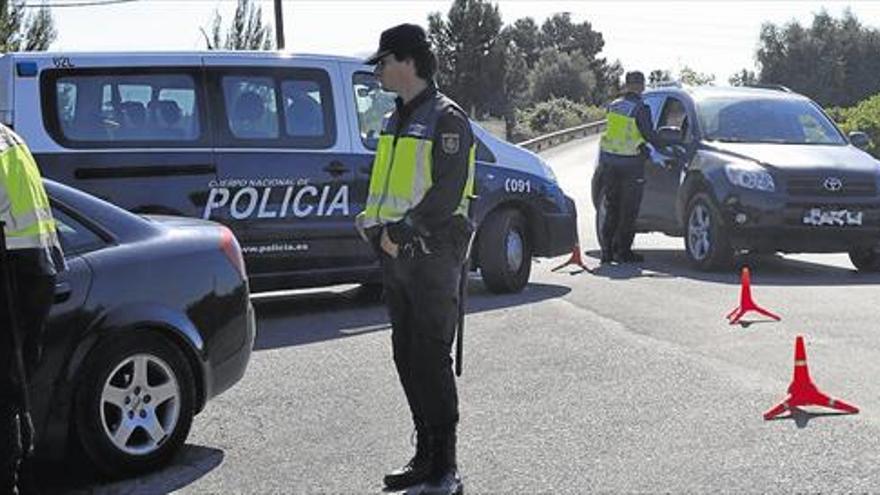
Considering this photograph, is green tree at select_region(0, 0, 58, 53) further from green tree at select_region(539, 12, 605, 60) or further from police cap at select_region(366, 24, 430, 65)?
green tree at select_region(539, 12, 605, 60)

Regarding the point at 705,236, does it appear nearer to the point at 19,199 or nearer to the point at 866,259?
the point at 866,259

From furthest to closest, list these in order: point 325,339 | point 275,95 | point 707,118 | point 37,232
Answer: point 707,118 < point 275,95 < point 325,339 < point 37,232

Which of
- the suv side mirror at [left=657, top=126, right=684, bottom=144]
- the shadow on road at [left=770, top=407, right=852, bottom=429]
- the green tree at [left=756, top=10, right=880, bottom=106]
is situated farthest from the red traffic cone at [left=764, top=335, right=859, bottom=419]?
the green tree at [left=756, top=10, right=880, bottom=106]

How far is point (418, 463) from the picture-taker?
4.89 meters

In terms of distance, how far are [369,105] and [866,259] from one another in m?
5.32

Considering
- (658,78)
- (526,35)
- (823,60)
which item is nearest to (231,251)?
(658,78)

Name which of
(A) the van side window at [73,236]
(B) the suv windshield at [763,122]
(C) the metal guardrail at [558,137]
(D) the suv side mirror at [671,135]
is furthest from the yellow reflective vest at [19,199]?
(C) the metal guardrail at [558,137]

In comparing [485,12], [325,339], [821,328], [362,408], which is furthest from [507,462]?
[485,12]

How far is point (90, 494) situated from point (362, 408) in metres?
1.69

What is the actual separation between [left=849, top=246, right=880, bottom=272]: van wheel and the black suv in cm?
1

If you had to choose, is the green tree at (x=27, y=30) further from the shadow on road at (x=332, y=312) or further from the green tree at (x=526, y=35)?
the green tree at (x=526, y=35)

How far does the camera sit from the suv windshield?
12.1m

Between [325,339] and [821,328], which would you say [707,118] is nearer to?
[821,328]

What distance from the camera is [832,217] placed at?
36.2ft
